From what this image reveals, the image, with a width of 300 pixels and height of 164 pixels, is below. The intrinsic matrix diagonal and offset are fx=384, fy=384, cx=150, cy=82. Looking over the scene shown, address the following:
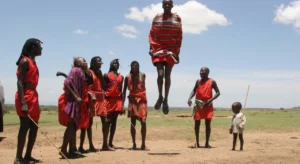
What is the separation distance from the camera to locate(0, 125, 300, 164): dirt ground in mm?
7891

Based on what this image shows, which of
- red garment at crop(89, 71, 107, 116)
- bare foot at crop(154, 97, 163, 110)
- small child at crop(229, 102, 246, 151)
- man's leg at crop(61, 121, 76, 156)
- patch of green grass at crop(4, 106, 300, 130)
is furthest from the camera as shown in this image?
patch of green grass at crop(4, 106, 300, 130)

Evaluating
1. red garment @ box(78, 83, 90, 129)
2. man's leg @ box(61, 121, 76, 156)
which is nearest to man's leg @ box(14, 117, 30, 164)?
man's leg @ box(61, 121, 76, 156)

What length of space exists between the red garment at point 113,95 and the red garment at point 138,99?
0.99 feet

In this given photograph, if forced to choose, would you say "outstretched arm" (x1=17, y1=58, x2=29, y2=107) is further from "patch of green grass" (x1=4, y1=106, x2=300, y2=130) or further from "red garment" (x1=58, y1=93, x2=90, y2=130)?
"patch of green grass" (x1=4, y1=106, x2=300, y2=130)

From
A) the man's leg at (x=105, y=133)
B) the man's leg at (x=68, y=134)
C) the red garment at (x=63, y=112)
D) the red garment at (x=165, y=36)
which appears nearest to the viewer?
the red garment at (x=165, y=36)

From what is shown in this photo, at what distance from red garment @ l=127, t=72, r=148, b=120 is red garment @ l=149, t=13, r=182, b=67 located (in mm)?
2612

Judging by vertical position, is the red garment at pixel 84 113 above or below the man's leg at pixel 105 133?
above

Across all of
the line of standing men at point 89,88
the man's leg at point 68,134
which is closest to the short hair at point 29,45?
the line of standing men at point 89,88

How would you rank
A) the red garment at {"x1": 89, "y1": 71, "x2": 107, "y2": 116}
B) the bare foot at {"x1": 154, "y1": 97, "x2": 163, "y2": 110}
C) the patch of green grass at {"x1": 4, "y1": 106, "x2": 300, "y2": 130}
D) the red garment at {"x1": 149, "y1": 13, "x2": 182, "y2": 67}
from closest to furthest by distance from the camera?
the red garment at {"x1": 149, "y1": 13, "x2": 182, "y2": 67}, the bare foot at {"x1": 154, "y1": 97, "x2": 163, "y2": 110}, the red garment at {"x1": 89, "y1": 71, "x2": 107, "y2": 116}, the patch of green grass at {"x1": 4, "y1": 106, "x2": 300, "y2": 130}

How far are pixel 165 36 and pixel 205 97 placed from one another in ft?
13.3

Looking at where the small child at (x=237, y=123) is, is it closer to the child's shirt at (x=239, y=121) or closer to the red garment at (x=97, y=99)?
the child's shirt at (x=239, y=121)

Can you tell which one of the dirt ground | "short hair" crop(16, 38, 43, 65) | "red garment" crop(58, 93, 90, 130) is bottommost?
the dirt ground

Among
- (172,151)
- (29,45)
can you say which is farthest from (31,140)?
(172,151)

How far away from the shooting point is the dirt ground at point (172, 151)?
25.9 feet
